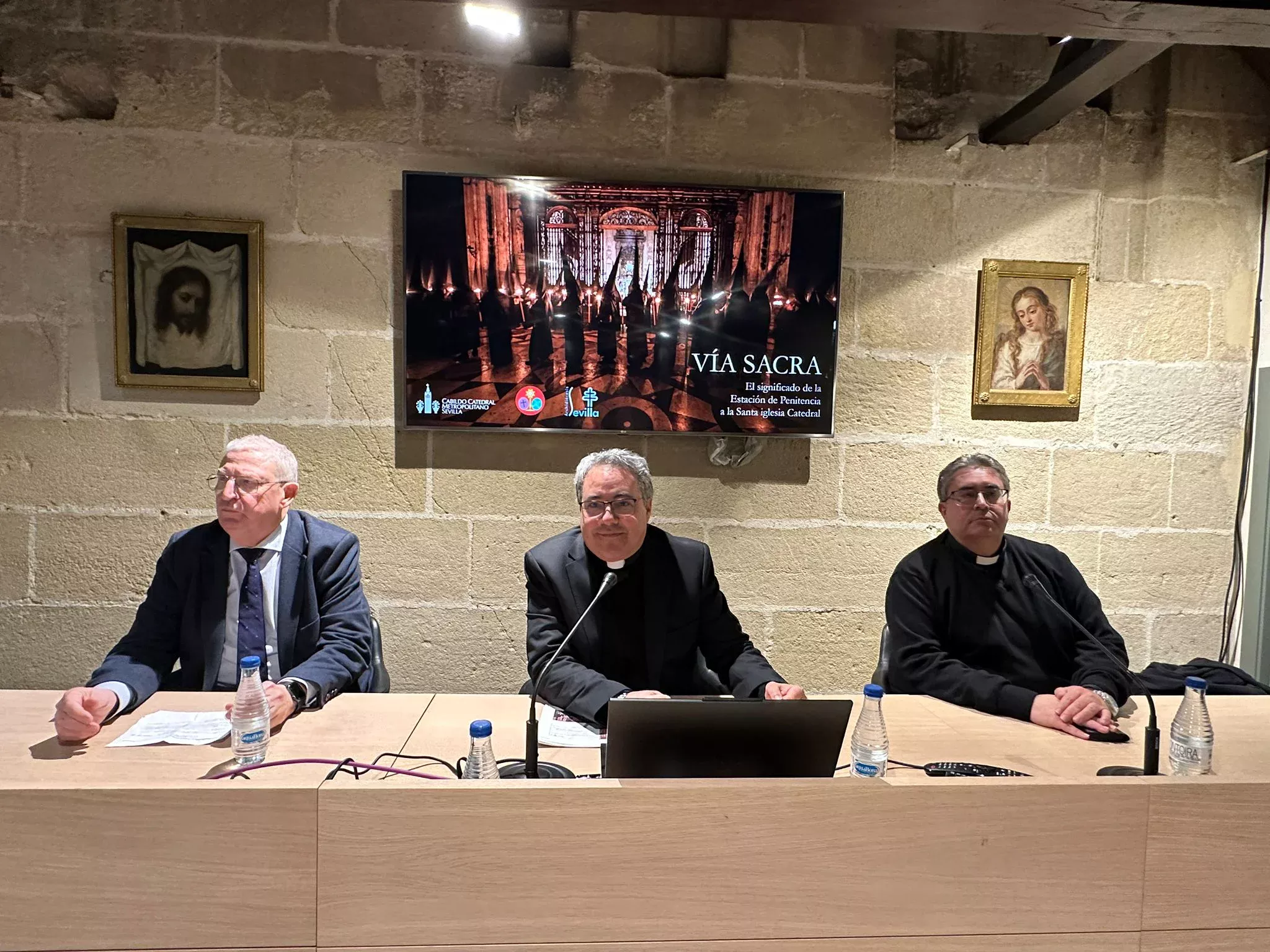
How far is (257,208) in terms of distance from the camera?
109 inches

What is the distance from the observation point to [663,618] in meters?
2.18

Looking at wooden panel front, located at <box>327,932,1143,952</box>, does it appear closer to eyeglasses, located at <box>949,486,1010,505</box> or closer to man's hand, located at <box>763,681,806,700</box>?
man's hand, located at <box>763,681,806,700</box>

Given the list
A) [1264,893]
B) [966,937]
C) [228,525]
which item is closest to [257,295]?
[228,525]

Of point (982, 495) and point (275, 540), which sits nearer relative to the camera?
point (275, 540)

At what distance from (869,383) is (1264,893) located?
84.3 inches

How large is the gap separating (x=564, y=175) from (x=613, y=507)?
140 centimetres

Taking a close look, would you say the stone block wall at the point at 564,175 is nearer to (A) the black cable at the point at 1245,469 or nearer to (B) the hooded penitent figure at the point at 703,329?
(A) the black cable at the point at 1245,469

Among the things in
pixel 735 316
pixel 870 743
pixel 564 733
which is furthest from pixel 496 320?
pixel 870 743

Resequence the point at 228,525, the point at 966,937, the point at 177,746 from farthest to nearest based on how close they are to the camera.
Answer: the point at 228,525
the point at 177,746
the point at 966,937

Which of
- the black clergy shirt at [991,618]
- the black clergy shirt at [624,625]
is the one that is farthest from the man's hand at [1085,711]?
the black clergy shirt at [624,625]

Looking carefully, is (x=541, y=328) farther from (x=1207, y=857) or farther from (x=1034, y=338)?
(x=1207, y=857)

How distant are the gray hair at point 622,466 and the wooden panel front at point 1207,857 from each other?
52.6 inches

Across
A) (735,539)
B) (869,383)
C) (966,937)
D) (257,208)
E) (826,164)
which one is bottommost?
(966,937)

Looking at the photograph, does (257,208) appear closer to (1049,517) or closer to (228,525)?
(228,525)
